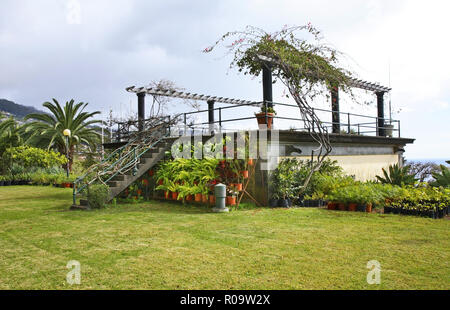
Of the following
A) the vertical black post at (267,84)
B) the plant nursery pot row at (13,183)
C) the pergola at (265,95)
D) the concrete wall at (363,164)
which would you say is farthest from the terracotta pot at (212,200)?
the plant nursery pot row at (13,183)

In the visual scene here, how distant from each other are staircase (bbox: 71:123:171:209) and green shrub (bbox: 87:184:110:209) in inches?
7.9

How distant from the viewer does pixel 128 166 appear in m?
10.5

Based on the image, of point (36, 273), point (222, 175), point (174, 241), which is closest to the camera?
point (36, 273)

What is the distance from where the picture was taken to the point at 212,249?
4910 millimetres

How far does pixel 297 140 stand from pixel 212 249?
6.04 metres

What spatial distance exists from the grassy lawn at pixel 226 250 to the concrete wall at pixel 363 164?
4.94 m

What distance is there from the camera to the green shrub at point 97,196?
29.6 ft

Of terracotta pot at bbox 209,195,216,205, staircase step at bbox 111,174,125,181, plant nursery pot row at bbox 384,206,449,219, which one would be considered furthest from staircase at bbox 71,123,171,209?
plant nursery pot row at bbox 384,206,449,219

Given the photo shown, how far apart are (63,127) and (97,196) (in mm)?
15997
